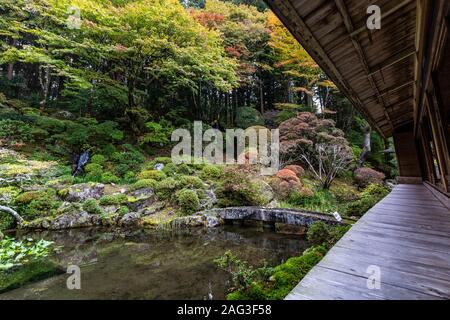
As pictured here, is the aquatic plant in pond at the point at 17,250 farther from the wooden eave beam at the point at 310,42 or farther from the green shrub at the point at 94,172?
the green shrub at the point at 94,172

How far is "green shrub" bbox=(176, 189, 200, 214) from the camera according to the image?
852 centimetres

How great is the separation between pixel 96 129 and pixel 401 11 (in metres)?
13.6

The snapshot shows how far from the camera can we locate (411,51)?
9.37ft

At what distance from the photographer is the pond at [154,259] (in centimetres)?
381

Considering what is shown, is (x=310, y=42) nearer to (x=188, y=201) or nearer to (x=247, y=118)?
(x=188, y=201)

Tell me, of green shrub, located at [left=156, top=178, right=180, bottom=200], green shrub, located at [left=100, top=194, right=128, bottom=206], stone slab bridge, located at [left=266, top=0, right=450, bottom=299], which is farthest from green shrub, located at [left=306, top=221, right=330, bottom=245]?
green shrub, located at [left=100, top=194, right=128, bottom=206]

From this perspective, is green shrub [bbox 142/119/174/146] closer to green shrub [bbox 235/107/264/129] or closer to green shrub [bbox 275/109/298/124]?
green shrub [bbox 235/107/264/129]

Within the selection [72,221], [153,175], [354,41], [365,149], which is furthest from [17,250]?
[365,149]

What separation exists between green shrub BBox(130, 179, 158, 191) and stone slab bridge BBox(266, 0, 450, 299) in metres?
7.75

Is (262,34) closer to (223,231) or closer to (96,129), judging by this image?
(96,129)

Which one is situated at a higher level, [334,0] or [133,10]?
[133,10]

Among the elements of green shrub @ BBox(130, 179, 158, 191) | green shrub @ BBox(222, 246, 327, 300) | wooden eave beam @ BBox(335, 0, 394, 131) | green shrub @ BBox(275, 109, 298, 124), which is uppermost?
green shrub @ BBox(275, 109, 298, 124)

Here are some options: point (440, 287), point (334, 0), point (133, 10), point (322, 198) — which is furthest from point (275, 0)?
point (133, 10)

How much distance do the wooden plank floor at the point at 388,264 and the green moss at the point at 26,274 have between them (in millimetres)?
4920
